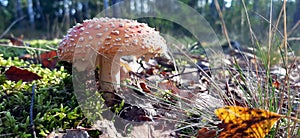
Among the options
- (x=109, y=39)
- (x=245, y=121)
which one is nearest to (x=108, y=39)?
(x=109, y=39)

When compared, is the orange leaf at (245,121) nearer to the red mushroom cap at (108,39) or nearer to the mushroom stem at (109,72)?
the red mushroom cap at (108,39)

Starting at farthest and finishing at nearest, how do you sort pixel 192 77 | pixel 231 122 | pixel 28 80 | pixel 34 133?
pixel 192 77 → pixel 28 80 → pixel 34 133 → pixel 231 122

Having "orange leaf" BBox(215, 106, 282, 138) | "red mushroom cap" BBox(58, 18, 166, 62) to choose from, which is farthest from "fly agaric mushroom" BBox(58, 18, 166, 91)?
"orange leaf" BBox(215, 106, 282, 138)

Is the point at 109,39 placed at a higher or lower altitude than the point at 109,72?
higher

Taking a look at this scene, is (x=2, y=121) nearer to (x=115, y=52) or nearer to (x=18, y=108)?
(x=18, y=108)

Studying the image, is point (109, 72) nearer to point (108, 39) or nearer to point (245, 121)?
point (108, 39)

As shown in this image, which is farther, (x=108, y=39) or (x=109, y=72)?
(x=109, y=72)

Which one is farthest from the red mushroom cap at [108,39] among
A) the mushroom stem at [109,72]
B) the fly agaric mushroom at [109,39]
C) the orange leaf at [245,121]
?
the orange leaf at [245,121]

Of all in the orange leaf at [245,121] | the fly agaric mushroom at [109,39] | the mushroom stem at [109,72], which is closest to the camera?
the orange leaf at [245,121]

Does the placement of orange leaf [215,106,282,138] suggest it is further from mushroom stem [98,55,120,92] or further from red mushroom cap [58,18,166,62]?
mushroom stem [98,55,120,92]

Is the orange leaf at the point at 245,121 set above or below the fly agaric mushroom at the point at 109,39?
below

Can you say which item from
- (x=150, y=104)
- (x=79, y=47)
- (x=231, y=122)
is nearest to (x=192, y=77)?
(x=150, y=104)
